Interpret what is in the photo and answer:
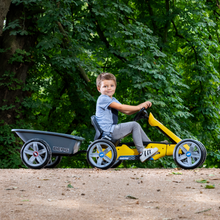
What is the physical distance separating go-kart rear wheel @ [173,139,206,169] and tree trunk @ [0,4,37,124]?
433cm

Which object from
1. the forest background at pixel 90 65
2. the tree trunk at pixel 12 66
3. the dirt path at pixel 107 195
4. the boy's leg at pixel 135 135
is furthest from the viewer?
the tree trunk at pixel 12 66

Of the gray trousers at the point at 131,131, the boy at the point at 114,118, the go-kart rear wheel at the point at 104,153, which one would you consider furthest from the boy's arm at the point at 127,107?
the go-kart rear wheel at the point at 104,153

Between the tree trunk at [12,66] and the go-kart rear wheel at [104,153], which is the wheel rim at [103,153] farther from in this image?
the tree trunk at [12,66]

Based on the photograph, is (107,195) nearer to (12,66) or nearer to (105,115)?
(105,115)

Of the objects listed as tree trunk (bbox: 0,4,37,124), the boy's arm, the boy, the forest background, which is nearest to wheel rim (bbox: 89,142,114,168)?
the boy

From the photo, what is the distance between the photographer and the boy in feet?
16.9

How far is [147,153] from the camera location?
5.07m

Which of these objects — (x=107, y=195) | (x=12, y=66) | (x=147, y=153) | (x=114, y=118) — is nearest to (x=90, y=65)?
(x=12, y=66)

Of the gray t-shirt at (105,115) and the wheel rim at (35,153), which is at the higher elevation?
the gray t-shirt at (105,115)

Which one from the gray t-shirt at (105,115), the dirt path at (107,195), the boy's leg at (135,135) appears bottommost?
the dirt path at (107,195)

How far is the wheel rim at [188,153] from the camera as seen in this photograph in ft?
16.4

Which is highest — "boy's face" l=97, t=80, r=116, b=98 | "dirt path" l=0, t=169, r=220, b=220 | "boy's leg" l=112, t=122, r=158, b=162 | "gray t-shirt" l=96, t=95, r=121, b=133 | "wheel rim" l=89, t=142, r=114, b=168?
"boy's face" l=97, t=80, r=116, b=98

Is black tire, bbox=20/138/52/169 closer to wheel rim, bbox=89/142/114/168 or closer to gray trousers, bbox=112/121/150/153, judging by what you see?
wheel rim, bbox=89/142/114/168

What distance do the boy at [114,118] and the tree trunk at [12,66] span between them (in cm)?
327
